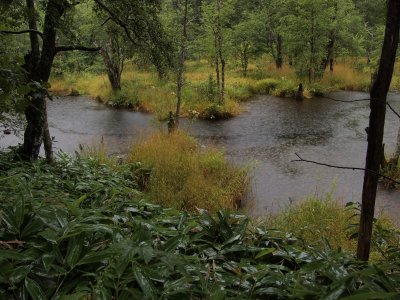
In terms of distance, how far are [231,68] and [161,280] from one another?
20.2m

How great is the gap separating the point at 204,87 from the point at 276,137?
4344 millimetres

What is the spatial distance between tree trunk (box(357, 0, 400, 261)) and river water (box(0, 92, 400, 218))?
3425 mm

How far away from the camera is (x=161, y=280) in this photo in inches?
58.9

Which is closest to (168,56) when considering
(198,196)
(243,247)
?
(198,196)

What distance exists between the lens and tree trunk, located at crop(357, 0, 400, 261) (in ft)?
6.09

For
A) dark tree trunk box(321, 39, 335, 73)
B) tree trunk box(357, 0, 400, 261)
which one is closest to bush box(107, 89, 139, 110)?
dark tree trunk box(321, 39, 335, 73)

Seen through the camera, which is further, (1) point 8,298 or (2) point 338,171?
(2) point 338,171

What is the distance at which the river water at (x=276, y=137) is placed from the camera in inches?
274

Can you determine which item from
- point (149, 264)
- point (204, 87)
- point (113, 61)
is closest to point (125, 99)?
point (113, 61)

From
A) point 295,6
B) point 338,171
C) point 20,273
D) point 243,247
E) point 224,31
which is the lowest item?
point 338,171

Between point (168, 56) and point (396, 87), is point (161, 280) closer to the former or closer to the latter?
point (168, 56)

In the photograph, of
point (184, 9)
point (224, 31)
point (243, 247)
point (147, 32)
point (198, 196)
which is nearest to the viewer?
point (243, 247)

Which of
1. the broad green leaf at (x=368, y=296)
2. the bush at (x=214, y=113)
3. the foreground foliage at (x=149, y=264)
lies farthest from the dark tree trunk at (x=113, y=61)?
the broad green leaf at (x=368, y=296)

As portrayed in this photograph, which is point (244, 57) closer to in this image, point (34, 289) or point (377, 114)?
point (377, 114)
